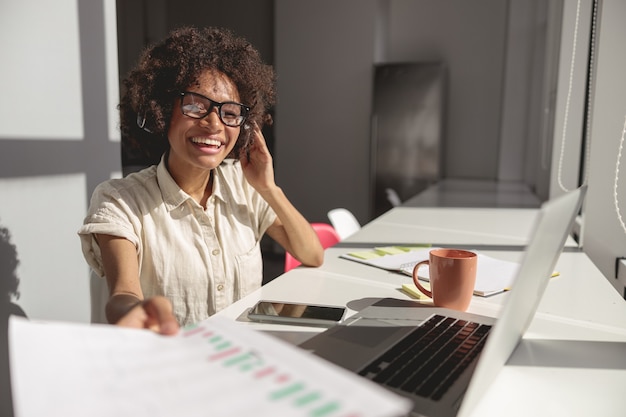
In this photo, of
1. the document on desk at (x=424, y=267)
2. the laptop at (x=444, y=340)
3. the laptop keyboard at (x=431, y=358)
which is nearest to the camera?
the laptop at (x=444, y=340)

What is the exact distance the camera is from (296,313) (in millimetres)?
1063

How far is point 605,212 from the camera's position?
1669 millimetres

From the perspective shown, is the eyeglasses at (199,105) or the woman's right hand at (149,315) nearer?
the woman's right hand at (149,315)

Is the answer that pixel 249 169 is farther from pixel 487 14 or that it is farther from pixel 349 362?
pixel 487 14

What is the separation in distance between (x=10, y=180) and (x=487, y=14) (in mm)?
4162

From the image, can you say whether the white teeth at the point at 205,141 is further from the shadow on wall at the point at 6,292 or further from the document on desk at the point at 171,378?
the document on desk at the point at 171,378

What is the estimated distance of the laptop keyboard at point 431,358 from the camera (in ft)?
2.45

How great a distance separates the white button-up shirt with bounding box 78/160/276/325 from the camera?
1.31 metres

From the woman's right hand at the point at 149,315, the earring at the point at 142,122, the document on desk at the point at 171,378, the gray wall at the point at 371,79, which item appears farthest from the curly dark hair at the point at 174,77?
the gray wall at the point at 371,79

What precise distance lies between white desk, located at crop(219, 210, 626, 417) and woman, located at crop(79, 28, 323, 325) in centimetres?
19

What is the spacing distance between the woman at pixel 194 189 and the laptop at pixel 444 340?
0.51 metres

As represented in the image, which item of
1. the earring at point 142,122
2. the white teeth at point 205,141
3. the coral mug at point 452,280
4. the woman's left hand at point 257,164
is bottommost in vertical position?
the coral mug at point 452,280

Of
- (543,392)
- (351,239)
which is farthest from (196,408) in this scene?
(351,239)

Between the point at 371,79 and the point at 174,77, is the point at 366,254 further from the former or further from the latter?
the point at 371,79
